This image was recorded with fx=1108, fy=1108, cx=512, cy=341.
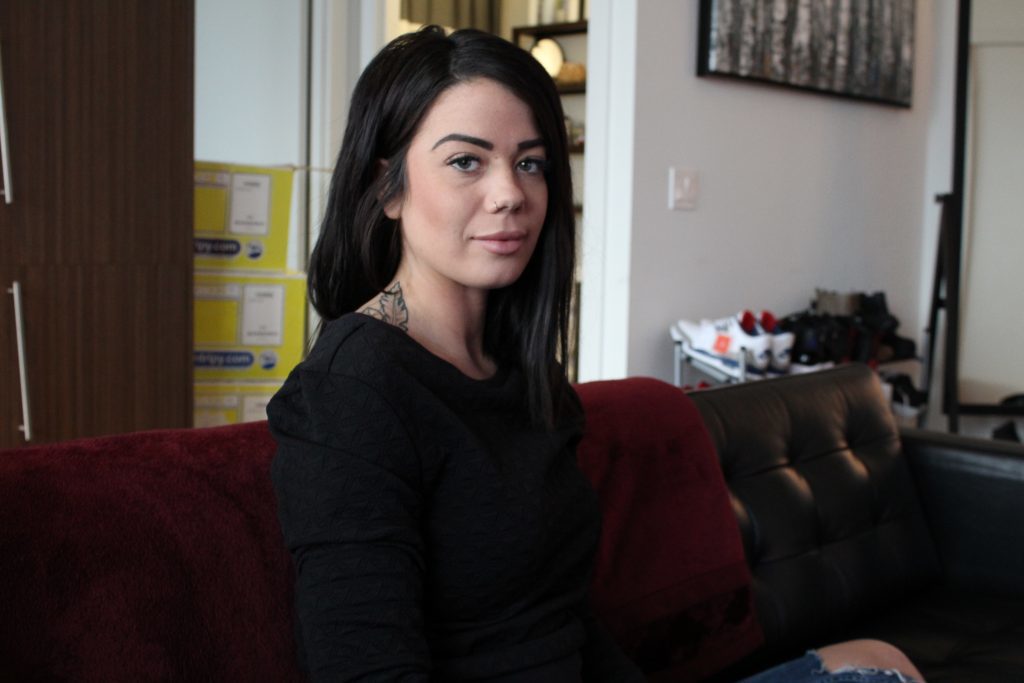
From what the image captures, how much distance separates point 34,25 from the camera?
239 cm

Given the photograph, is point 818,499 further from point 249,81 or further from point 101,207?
point 249,81

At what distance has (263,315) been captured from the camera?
3420mm

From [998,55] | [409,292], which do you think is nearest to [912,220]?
[998,55]

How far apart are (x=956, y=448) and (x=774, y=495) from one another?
0.55m

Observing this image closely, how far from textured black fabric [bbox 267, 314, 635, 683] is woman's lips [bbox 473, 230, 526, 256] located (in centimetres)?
13

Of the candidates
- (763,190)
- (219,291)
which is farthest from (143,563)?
(763,190)

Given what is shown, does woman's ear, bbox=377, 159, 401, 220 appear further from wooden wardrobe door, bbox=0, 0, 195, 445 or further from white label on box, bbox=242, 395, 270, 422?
white label on box, bbox=242, 395, 270, 422

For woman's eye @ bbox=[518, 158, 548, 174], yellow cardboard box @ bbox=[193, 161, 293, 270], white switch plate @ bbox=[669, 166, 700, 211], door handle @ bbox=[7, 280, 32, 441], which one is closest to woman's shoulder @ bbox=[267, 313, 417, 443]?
woman's eye @ bbox=[518, 158, 548, 174]

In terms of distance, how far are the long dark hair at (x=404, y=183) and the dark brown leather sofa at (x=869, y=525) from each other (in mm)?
795

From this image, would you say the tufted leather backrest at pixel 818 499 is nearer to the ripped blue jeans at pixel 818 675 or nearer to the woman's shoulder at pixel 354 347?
the ripped blue jeans at pixel 818 675

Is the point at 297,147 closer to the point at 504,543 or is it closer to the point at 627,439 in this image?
the point at 627,439

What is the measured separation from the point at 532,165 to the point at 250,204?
2413 millimetres

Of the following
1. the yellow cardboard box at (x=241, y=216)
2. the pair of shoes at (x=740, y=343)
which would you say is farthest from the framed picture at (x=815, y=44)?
the yellow cardboard box at (x=241, y=216)

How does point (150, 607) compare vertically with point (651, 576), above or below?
above
